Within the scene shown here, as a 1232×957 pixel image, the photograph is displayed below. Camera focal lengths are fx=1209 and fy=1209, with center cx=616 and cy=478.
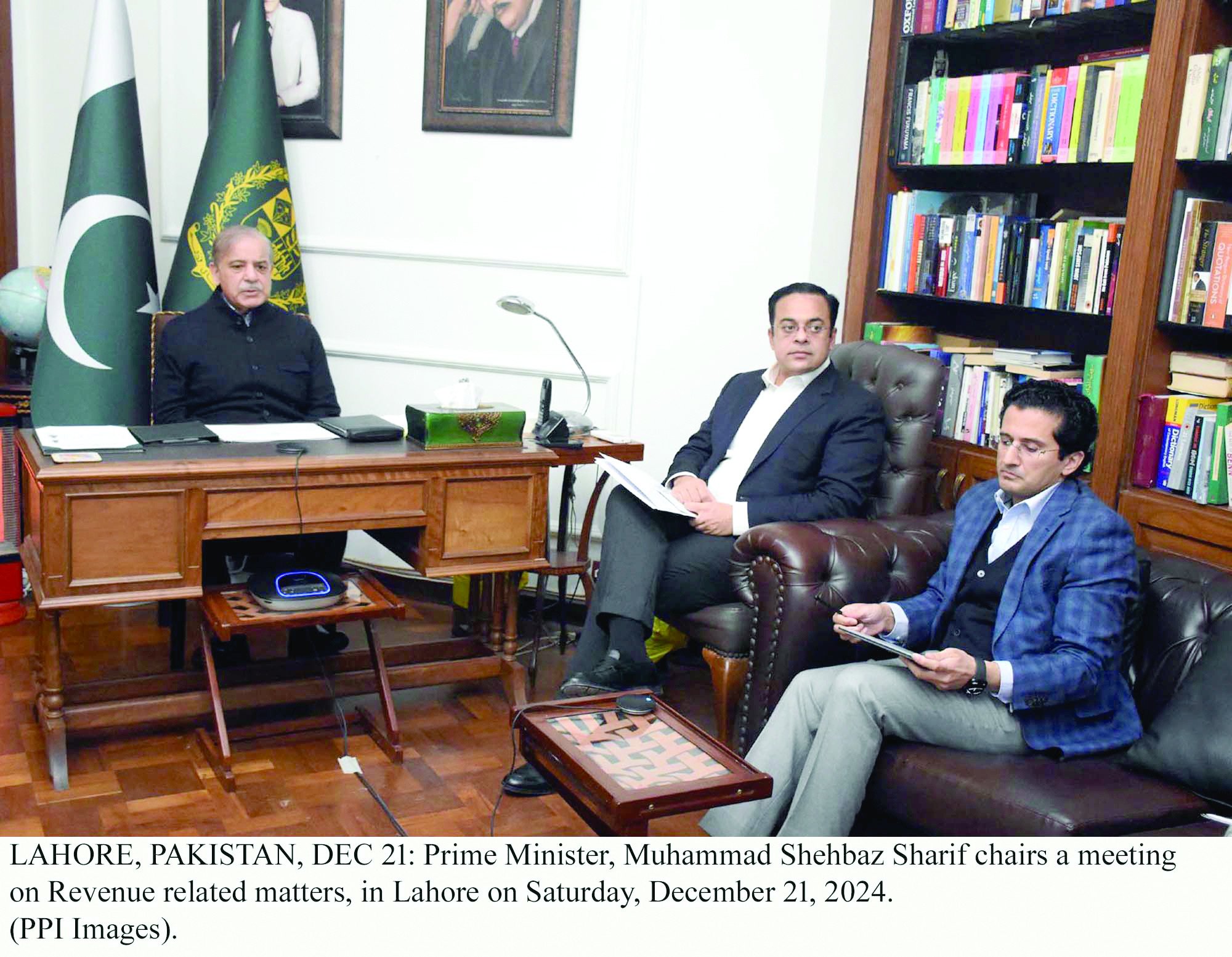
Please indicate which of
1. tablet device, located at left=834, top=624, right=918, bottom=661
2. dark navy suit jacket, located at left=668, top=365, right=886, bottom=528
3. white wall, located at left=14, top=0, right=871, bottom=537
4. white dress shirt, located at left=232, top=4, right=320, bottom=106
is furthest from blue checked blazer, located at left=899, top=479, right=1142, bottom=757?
white dress shirt, located at left=232, top=4, right=320, bottom=106

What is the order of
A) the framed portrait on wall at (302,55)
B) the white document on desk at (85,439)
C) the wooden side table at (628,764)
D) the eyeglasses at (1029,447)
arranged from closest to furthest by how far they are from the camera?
the wooden side table at (628,764) < the eyeglasses at (1029,447) < the white document on desk at (85,439) < the framed portrait on wall at (302,55)

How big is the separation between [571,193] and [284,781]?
2207mm

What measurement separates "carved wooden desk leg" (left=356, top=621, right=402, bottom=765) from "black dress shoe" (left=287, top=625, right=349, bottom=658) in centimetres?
34

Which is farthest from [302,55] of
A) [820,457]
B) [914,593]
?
[914,593]

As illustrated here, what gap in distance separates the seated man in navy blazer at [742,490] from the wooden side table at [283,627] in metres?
0.48

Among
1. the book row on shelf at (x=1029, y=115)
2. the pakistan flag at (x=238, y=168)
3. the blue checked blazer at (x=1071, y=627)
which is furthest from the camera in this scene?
the pakistan flag at (x=238, y=168)

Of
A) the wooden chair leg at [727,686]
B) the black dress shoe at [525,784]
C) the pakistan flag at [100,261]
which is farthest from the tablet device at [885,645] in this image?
the pakistan flag at [100,261]

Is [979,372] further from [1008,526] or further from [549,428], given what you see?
[549,428]

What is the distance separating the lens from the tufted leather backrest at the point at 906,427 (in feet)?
10.9

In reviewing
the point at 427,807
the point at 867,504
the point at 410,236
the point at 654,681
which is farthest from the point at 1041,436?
the point at 410,236

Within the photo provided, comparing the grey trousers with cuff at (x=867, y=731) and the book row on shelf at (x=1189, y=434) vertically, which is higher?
the book row on shelf at (x=1189, y=434)

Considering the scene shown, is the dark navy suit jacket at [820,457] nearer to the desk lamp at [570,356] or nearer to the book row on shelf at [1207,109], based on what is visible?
the desk lamp at [570,356]

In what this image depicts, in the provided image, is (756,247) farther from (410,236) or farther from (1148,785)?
(1148,785)

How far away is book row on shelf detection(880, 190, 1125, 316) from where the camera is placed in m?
3.20
